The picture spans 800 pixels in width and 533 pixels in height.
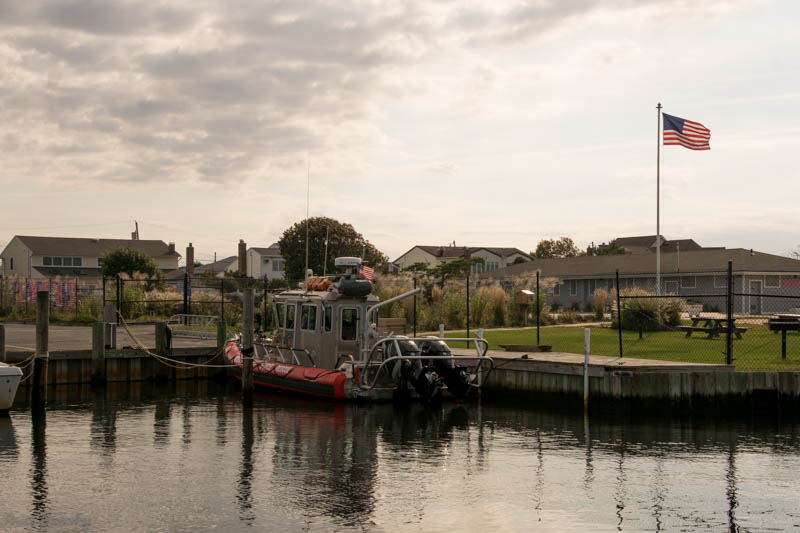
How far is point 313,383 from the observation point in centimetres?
2275

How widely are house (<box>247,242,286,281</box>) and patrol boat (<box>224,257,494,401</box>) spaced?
7580cm

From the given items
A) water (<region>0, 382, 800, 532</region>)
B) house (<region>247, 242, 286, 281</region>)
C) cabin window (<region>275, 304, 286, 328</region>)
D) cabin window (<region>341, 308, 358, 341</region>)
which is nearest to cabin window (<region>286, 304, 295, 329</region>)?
cabin window (<region>275, 304, 286, 328</region>)

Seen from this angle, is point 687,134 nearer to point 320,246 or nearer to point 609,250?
point 320,246

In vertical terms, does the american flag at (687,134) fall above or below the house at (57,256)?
above

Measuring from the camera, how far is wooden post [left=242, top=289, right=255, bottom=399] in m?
23.2

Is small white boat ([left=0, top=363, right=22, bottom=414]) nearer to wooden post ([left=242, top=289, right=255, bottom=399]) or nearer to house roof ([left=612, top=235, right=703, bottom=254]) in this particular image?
wooden post ([left=242, top=289, right=255, bottom=399])

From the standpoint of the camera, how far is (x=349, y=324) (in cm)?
2314

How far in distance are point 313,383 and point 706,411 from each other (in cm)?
960

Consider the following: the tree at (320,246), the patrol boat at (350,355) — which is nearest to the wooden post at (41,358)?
the patrol boat at (350,355)

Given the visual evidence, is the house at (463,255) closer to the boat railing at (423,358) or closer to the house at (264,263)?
the house at (264,263)

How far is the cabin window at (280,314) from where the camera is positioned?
24.7 m

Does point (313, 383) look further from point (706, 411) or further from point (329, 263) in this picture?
point (329, 263)

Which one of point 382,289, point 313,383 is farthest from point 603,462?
point 382,289

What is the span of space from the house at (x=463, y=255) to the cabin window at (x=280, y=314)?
60606 millimetres
